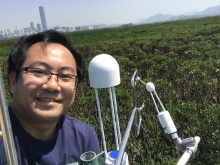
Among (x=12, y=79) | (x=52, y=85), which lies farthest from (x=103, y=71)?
(x=12, y=79)

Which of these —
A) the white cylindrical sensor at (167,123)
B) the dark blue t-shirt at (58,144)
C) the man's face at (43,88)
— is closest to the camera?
the white cylindrical sensor at (167,123)

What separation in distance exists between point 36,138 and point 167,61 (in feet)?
24.9

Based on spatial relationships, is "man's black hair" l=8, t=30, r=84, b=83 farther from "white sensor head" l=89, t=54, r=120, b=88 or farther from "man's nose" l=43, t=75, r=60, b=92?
"white sensor head" l=89, t=54, r=120, b=88

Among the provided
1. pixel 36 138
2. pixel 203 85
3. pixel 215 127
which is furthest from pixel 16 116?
pixel 203 85

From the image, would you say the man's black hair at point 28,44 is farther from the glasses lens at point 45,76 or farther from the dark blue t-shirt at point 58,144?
the dark blue t-shirt at point 58,144

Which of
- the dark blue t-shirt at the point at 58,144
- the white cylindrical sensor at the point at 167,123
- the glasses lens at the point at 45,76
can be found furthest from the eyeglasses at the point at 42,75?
the white cylindrical sensor at the point at 167,123

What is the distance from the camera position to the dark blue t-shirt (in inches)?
57.0

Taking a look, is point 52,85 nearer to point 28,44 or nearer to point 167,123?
point 28,44

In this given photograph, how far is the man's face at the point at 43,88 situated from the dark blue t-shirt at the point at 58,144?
0.13 meters

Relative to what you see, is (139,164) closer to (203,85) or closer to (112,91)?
(112,91)

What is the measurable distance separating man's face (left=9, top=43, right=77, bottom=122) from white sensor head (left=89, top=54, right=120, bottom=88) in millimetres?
402

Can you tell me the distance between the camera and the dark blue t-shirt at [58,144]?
1448mm

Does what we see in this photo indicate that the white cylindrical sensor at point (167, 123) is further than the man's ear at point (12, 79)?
No

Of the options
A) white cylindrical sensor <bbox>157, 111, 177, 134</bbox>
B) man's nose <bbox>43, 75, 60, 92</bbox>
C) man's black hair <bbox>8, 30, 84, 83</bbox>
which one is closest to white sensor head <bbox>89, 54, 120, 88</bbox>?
white cylindrical sensor <bbox>157, 111, 177, 134</bbox>
